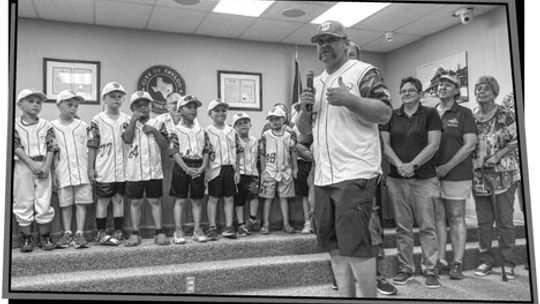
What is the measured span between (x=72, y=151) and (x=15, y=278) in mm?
794

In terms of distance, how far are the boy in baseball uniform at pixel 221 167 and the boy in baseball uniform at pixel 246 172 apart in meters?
0.04

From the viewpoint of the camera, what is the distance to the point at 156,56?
2.39 m

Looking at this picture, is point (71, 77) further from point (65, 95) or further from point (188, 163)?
point (188, 163)

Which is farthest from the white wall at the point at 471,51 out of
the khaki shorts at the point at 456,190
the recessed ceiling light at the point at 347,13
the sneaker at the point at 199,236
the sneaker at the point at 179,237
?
the sneaker at the point at 179,237

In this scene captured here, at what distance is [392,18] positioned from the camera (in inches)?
95.9

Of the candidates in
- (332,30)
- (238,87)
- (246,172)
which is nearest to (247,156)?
(246,172)

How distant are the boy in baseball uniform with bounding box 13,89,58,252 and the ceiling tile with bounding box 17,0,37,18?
0.45 m

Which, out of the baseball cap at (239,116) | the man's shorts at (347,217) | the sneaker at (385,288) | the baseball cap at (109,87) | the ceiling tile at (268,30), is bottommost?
the sneaker at (385,288)

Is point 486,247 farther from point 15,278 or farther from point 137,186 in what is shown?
point 15,278

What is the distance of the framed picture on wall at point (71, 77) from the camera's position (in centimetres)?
229

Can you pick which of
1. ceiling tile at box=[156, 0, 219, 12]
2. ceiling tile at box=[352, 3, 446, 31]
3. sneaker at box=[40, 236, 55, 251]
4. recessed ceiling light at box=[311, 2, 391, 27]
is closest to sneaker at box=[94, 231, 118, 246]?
sneaker at box=[40, 236, 55, 251]

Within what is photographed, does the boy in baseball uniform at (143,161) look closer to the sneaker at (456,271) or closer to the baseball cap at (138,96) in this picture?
the baseball cap at (138,96)

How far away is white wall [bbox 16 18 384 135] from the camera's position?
7.52 ft

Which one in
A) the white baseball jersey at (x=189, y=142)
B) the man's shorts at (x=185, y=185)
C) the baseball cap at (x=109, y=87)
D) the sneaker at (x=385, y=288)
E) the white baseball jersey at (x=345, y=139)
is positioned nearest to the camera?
the white baseball jersey at (x=345, y=139)
